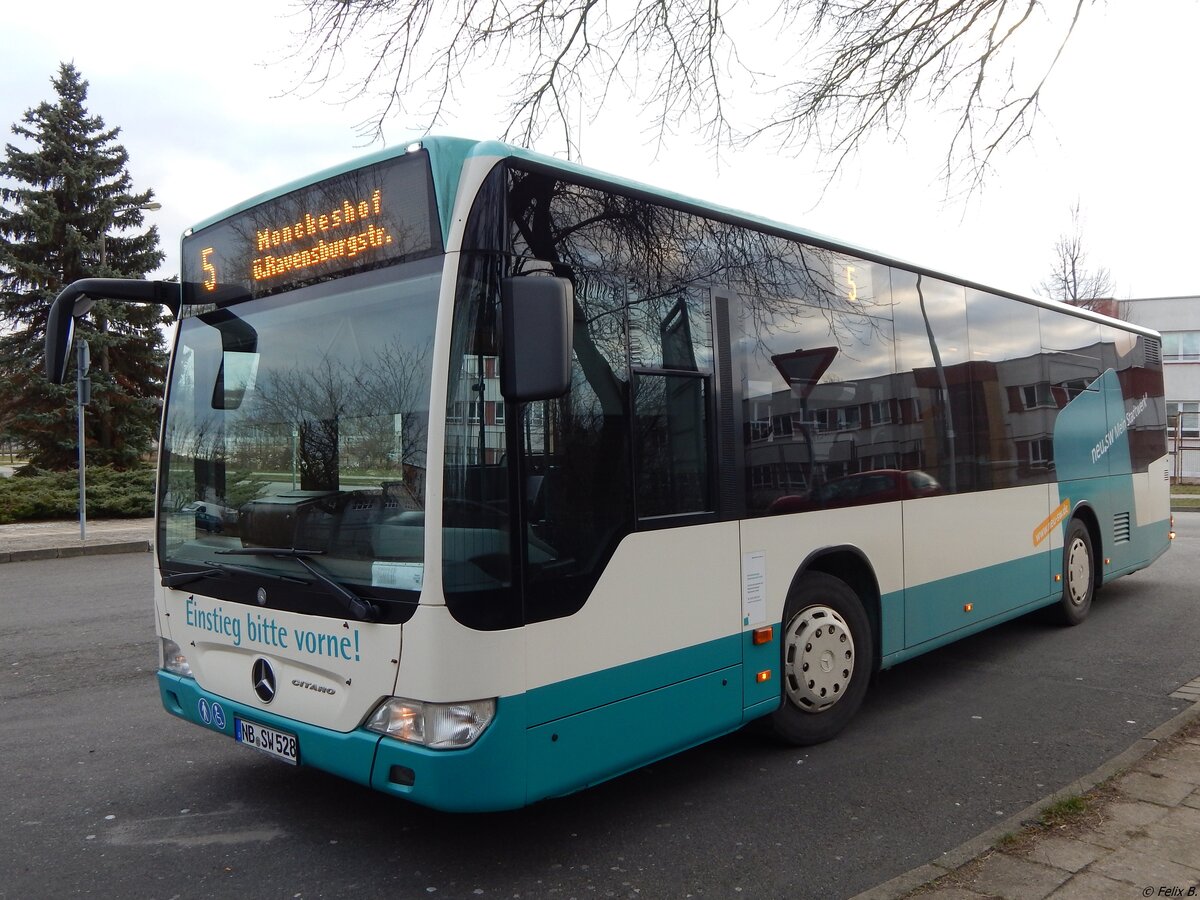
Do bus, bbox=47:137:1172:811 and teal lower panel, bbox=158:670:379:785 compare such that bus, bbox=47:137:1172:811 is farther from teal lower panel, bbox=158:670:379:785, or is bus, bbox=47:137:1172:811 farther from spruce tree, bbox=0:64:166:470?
spruce tree, bbox=0:64:166:470

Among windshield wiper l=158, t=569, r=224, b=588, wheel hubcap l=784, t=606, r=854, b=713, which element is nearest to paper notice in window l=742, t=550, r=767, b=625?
wheel hubcap l=784, t=606, r=854, b=713

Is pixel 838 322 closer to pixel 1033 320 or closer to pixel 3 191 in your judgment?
pixel 1033 320

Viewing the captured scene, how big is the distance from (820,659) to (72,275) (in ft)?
95.1

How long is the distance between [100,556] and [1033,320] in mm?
13843

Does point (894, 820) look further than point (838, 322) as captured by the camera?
No

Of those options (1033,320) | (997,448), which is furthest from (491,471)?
(1033,320)

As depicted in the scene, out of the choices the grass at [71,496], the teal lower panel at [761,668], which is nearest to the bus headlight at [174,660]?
the teal lower panel at [761,668]

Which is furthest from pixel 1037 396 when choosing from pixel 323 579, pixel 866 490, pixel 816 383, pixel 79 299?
pixel 79 299

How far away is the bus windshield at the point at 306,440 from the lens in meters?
3.64

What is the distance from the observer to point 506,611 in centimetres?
357

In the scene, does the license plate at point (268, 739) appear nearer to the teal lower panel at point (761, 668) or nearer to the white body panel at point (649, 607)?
the white body panel at point (649, 607)

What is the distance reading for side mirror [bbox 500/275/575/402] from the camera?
135 inches

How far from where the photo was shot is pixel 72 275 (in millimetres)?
27891

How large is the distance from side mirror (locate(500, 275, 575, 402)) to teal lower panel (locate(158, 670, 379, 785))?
59.3 inches
